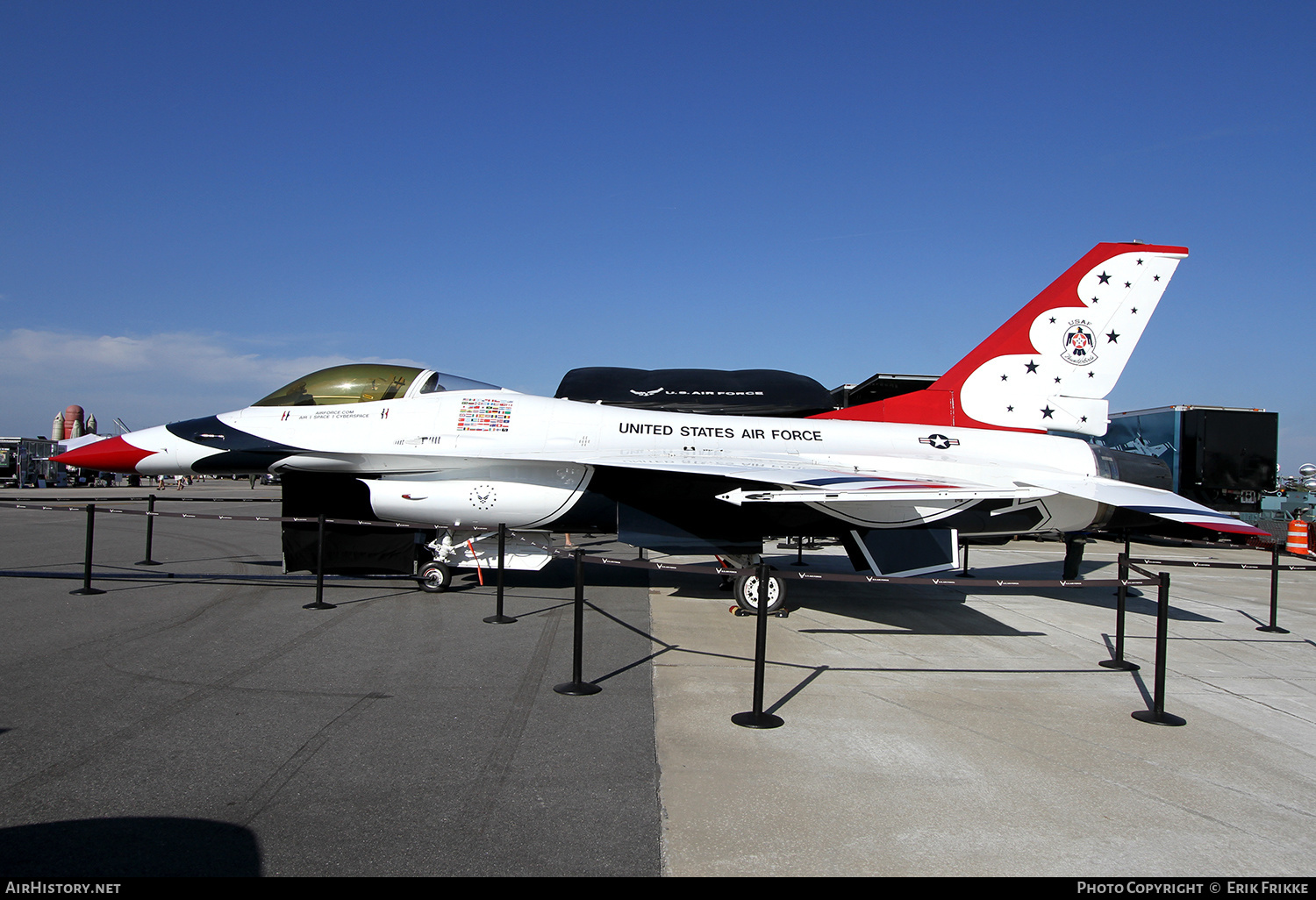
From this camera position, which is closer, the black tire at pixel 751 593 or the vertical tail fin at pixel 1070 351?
the black tire at pixel 751 593

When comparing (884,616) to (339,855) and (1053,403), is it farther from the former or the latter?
(339,855)

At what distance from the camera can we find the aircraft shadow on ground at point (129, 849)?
2574 mm

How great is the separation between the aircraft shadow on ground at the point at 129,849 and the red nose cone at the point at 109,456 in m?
6.46

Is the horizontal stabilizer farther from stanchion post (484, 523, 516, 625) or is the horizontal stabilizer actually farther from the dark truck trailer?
the dark truck trailer

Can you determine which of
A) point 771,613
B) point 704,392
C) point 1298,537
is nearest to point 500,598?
point 771,613

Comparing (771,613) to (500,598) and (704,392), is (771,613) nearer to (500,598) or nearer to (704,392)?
(500,598)

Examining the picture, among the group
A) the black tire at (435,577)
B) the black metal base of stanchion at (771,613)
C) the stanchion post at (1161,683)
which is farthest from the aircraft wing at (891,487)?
the black tire at (435,577)

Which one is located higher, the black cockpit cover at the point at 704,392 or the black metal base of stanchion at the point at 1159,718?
the black cockpit cover at the point at 704,392

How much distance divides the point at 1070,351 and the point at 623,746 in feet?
24.6

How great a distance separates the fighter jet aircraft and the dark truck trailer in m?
8.81

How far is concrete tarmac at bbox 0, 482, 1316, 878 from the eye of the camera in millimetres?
2852

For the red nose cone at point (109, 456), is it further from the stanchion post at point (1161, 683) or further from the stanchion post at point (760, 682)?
the stanchion post at point (1161, 683)

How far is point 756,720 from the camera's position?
4273 millimetres

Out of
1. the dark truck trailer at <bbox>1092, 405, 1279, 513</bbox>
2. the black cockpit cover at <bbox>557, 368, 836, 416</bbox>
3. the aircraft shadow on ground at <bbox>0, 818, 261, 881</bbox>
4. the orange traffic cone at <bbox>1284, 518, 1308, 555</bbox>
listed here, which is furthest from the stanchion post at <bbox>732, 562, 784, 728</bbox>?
the orange traffic cone at <bbox>1284, 518, 1308, 555</bbox>
